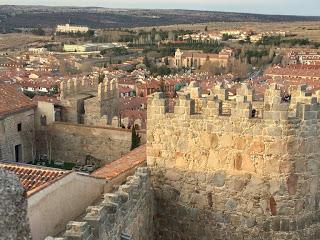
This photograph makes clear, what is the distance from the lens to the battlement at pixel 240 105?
25.5ft

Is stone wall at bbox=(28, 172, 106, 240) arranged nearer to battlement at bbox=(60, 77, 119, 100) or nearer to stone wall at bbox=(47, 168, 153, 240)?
stone wall at bbox=(47, 168, 153, 240)

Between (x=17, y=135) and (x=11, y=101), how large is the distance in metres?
1.19

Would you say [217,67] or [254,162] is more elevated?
[254,162]

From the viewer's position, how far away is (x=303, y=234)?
26.8 feet

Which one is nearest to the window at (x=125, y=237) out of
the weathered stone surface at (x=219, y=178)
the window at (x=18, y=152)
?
the weathered stone surface at (x=219, y=178)

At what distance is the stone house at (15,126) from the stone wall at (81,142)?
450mm

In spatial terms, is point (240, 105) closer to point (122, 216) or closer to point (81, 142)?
point (122, 216)

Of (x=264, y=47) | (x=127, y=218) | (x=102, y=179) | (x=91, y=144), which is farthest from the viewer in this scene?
(x=264, y=47)

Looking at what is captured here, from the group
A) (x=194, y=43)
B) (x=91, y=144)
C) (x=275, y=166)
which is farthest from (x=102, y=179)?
(x=194, y=43)

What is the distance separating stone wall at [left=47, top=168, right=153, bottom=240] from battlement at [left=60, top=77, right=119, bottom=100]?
12.7 metres

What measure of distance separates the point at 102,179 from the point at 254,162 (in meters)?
2.91

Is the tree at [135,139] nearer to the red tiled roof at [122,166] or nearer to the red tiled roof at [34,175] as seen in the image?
the red tiled roof at [122,166]

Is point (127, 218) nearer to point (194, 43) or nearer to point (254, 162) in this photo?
point (254, 162)

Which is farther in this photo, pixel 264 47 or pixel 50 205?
pixel 264 47
